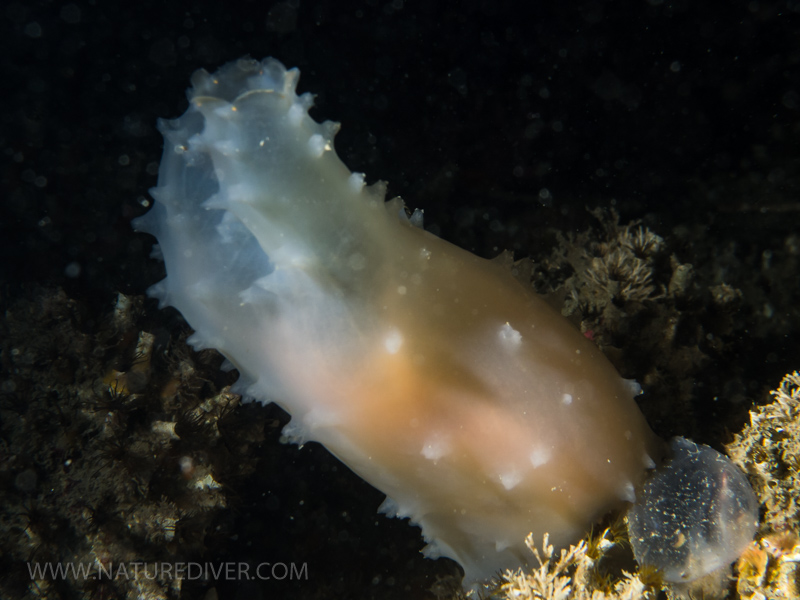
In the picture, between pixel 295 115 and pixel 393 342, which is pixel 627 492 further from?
pixel 295 115

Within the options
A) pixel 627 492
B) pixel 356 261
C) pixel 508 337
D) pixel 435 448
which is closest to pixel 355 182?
pixel 356 261

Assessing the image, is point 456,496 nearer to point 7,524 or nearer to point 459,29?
point 7,524

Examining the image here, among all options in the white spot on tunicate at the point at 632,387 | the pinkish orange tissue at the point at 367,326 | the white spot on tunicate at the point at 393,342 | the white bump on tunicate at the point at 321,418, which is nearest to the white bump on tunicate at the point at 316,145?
the pinkish orange tissue at the point at 367,326

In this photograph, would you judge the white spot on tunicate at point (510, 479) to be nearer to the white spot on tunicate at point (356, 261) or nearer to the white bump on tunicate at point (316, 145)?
the white spot on tunicate at point (356, 261)

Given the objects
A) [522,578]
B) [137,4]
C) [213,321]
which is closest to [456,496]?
[522,578]

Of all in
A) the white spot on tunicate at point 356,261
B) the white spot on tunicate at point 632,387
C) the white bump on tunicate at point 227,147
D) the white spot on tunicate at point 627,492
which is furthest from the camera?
the white spot on tunicate at point 632,387

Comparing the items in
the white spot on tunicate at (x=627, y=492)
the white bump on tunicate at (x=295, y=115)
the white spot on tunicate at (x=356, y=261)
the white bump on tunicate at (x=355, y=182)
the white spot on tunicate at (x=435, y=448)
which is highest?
the white bump on tunicate at (x=295, y=115)
